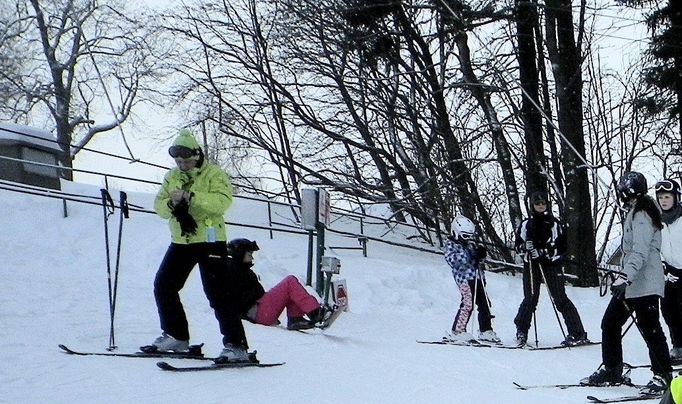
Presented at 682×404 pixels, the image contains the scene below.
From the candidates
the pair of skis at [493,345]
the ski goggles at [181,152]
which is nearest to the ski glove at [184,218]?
the ski goggles at [181,152]

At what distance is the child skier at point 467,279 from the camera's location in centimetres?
1107

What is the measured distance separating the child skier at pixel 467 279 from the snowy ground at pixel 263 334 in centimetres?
63

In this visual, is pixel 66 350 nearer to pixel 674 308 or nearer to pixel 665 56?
pixel 674 308

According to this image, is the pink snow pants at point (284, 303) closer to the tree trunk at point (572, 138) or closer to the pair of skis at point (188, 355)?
the pair of skis at point (188, 355)

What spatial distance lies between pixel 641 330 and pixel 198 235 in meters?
3.40

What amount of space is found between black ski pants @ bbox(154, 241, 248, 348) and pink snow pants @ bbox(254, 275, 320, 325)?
303cm

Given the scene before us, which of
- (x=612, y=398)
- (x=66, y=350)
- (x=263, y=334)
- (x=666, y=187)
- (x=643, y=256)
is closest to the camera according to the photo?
(x=612, y=398)

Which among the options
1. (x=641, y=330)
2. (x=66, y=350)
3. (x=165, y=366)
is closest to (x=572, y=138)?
(x=641, y=330)

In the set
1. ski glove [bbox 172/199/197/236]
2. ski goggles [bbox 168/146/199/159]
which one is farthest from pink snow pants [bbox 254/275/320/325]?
ski goggles [bbox 168/146/199/159]

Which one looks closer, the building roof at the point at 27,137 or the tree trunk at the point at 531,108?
the building roof at the point at 27,137

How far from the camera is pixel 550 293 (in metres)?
10.9

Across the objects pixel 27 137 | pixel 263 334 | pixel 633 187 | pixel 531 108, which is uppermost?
pixel 531 108

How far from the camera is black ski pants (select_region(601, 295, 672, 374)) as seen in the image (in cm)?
714

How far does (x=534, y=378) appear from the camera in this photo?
8.21 m
